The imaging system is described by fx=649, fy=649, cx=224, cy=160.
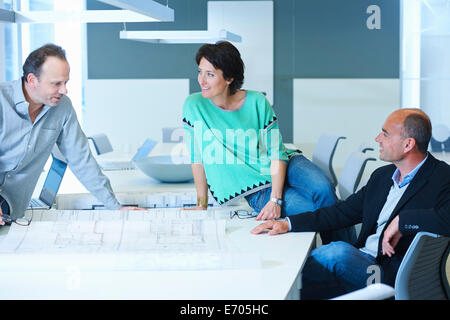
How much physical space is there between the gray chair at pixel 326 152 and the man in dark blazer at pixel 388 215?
209 cm

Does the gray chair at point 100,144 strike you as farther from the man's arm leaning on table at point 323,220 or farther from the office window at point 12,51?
the man's arm leaning on table at point 323,220

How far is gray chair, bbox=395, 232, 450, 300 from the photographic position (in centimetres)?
196

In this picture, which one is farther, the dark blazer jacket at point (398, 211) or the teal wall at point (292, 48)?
the teal wall at point (292, 48)

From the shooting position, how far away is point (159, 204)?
295cm

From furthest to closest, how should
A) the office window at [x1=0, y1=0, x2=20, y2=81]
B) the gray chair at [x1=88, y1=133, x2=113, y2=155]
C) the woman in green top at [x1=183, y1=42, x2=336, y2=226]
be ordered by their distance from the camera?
the office window at [x1=0, y1=0, x2=20, y2=81] < the gray chair at [x1=88, y1=133, x2=113, y2=155] < the woman in green top at [x1=183, y1=42, x2=336, y2=226]

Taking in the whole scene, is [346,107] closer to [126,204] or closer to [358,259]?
[126,204]

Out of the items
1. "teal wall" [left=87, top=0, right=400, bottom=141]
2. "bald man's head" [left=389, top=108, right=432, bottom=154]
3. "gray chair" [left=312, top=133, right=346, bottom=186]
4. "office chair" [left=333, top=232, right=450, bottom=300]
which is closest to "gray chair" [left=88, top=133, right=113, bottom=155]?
"gray chair" [left=312, top=133, right=346, bottom=186]

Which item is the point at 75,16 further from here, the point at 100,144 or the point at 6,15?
the point at 100,144

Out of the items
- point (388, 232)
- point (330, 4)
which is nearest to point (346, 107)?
point (330, 4)

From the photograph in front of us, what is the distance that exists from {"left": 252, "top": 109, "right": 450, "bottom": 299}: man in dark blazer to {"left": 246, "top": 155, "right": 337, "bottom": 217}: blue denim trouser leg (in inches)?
5.7

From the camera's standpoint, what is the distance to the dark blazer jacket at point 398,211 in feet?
7.27

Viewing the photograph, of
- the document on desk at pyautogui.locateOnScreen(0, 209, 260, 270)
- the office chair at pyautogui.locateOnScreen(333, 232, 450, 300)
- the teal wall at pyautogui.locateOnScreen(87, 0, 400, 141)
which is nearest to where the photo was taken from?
the document on desk at pyautogui.locateOnScreen(0, 209, 260, 270)

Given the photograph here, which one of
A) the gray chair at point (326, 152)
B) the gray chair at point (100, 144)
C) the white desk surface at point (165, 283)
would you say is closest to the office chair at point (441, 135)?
the gray chair at point (326, 152)

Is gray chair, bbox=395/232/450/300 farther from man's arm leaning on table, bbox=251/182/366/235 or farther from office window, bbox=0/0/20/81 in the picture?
office window, bbox=0/0/20/81
